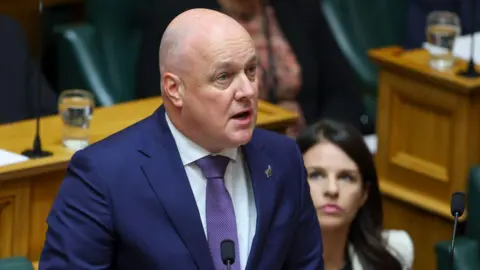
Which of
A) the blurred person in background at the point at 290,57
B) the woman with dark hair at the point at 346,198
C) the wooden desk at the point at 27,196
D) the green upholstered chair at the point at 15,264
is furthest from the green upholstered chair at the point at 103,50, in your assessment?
the green upholstered chair at the point at 15,264

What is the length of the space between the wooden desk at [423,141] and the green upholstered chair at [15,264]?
4.53 ft

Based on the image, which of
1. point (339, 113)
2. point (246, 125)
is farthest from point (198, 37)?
point (339, 113)

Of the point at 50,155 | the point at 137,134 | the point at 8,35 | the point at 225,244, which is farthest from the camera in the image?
the point at 8,35

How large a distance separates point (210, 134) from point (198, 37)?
154 millimetres

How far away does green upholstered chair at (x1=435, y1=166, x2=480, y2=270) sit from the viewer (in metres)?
3.02

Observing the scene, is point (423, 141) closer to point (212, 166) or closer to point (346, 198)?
point (346, 198)

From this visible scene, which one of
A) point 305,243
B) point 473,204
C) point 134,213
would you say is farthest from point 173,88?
point 473,204

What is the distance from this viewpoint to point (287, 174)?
212 centimetres

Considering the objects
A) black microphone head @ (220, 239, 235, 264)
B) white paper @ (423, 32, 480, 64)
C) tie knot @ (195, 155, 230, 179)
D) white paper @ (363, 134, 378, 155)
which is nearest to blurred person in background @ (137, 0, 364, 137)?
white paper @ (363, 134, 378, 155)

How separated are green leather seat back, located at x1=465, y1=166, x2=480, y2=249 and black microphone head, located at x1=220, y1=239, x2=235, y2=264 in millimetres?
1284

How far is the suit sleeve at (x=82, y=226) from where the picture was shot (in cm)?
193

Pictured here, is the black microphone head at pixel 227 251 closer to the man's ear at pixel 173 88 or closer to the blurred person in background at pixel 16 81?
the man's ear at pixel 173 88

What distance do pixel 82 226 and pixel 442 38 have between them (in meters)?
1.86

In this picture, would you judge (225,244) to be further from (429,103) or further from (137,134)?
(429,103)
